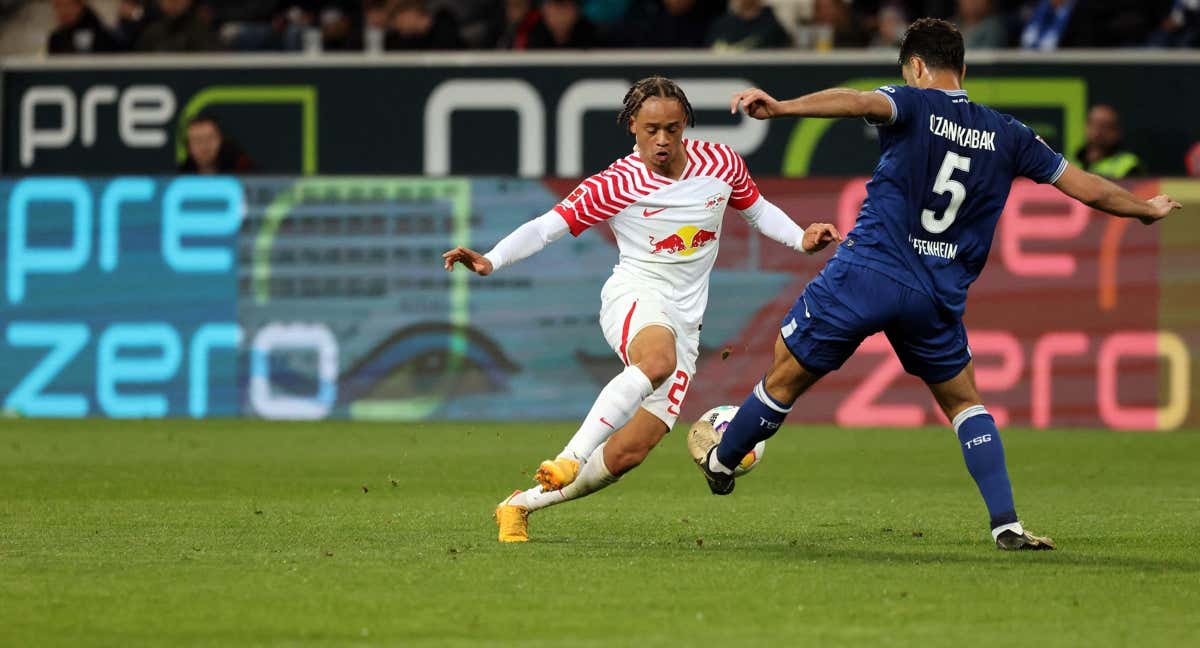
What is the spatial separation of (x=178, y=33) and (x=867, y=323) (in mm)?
12637

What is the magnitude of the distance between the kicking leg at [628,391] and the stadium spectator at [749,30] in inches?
394

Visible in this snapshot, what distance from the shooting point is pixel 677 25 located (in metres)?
19.0

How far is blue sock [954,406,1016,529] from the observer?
8.30 m

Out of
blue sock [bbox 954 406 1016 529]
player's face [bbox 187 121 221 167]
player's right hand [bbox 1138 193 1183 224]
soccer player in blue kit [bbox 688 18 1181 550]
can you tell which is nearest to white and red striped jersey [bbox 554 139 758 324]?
soccer player in blue kit [bbox 688 18 1181 550]

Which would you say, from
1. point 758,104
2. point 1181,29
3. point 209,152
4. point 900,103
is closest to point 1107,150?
point 1181,29

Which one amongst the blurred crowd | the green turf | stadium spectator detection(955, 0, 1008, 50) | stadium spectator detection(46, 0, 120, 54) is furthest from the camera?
stadium spectator detection(46, 0, 120, 54)

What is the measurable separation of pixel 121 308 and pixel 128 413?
2.65ft

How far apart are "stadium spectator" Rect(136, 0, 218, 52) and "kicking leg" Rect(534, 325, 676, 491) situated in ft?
38.9

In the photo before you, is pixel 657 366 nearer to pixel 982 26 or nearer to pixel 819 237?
pixel 819 237

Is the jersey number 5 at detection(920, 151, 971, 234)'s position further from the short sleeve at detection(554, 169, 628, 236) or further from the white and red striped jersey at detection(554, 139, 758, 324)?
the short sleeve at detection(554, 169, 628, 236)

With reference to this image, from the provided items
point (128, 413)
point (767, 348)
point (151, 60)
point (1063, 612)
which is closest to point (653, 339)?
point (1063, 612)

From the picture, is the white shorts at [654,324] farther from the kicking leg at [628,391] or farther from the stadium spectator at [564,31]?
the stadium spectator at [564,31]

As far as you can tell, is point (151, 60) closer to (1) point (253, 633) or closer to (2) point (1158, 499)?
(2) point (1158, 499)

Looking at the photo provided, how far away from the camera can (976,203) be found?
826cm
